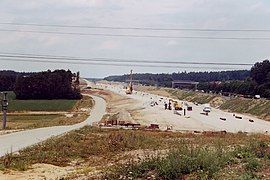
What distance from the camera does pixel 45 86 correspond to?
137000mm

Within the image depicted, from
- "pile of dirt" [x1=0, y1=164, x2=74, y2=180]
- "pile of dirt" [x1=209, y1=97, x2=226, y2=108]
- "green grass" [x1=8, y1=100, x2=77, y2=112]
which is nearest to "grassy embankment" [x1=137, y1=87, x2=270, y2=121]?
"pile of dirt" [x1=209, y1=97, x2=226, y2=108]

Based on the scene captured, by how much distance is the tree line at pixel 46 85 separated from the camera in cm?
13325

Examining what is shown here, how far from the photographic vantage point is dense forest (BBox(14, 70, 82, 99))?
13325 cm

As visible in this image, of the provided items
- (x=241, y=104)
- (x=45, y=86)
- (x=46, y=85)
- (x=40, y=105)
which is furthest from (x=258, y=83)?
(x=40, y=105)

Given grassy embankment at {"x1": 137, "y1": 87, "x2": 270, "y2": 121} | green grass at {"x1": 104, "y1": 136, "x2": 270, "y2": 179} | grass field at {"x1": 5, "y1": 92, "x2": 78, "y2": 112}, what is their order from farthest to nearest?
1. grass field at {"x1": 5, "y1": 92, "x2": 78, "y2": 112}
2. grassy embankment at {"x1": 137, "y1": 87, "x2": 270, "y2": 121}
3. green grass at {"x1": 104, "y1": 136, "x2": 270, "y2": 179}

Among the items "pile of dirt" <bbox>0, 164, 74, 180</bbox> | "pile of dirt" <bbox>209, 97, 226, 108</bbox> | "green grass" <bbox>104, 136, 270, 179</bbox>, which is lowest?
"pile of dirt" <bbox>209, 97, 226, 108</bbox>

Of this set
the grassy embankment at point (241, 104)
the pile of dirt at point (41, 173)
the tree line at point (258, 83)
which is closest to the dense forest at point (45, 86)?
the grassy embankment at point (241, 104)

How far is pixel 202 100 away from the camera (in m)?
168

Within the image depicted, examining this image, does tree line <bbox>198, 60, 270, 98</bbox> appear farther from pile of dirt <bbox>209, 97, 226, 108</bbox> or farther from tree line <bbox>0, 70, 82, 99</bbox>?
tree line <bbox>0, 70, 82, 99</bbox>

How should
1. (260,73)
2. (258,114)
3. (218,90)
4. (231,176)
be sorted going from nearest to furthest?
(231,176) → (258,114) → (260,73) → (218,90)

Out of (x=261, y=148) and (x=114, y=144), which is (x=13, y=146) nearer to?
(x=114, y=144)

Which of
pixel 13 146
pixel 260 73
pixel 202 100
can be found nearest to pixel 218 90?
pixel 202 100

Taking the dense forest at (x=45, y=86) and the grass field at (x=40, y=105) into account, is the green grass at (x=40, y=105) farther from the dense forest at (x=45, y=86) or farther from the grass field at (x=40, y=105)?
the dense forest at (x=45, y=86)

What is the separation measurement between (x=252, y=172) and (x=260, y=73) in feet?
399
